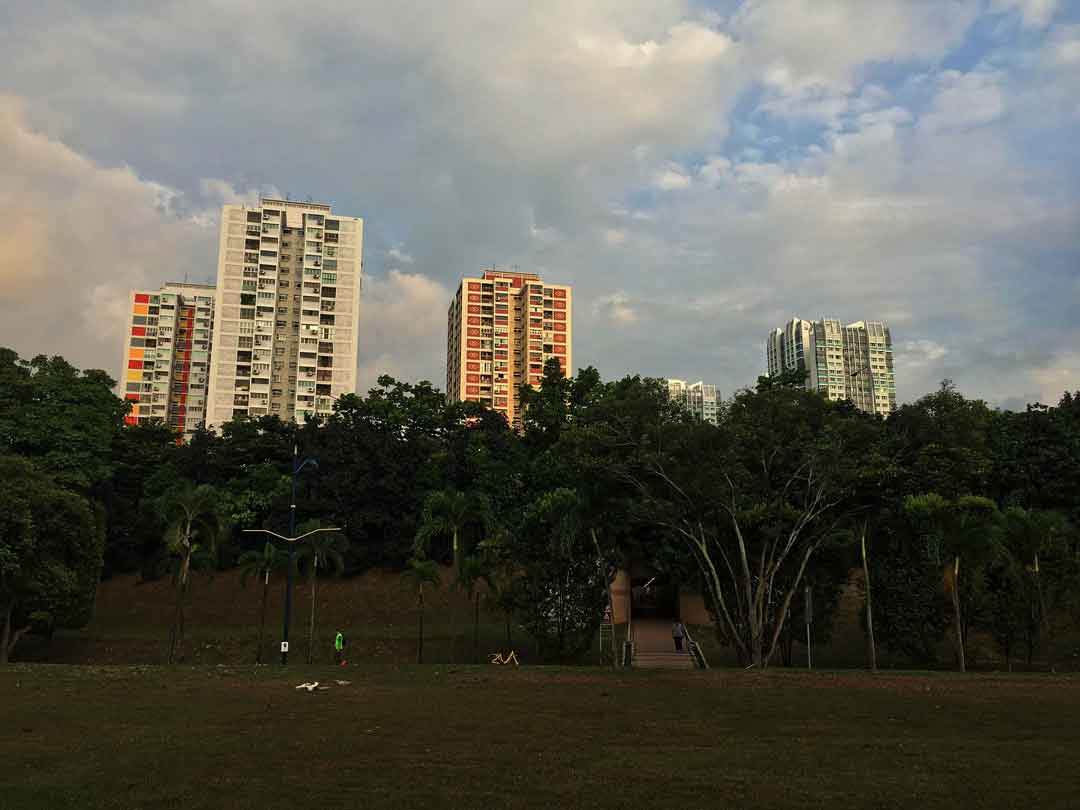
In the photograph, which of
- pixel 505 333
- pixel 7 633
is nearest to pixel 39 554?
pixel 7 633

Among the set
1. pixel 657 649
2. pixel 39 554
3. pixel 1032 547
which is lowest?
pixel 657 649

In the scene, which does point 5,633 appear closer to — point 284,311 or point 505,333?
point 284,311

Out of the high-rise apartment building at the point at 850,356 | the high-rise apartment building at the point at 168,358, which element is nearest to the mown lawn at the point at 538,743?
the high-rise apartment building at the point at 168,358

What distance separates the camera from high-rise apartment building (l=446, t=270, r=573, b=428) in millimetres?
140000

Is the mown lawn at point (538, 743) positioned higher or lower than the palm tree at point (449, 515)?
lower

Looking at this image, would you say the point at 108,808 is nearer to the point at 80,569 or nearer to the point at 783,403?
the point at 783,403

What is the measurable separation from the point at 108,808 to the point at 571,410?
53940 millimetres

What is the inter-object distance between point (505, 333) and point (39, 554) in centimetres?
10487

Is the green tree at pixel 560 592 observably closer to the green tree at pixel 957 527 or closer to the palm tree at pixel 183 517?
the green tree at pixel 957 527

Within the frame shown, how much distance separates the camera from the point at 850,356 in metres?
174

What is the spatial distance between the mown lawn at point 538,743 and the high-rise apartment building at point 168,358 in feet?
361

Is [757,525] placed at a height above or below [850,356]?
below

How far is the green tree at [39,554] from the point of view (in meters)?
37.7

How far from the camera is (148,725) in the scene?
57.4 feet
